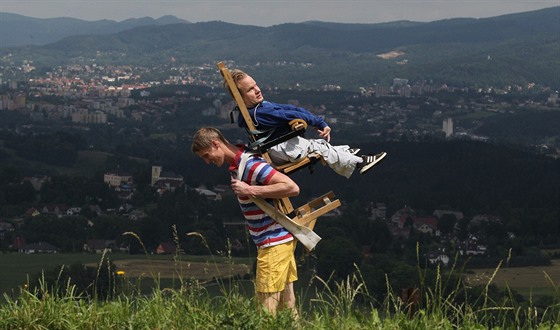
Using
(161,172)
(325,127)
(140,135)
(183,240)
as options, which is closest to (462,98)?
(140,135)

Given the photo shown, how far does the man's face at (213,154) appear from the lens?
531 cm

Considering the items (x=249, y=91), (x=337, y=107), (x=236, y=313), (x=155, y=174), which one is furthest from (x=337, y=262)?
(x=337, y=107)

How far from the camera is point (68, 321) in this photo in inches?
203

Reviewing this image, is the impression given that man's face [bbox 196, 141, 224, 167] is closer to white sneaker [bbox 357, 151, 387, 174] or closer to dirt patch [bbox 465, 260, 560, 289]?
white sneaker [bbox 357, 151, 387, 174]

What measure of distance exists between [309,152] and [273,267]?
578 millimetres

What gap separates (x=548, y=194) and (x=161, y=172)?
95.9ft

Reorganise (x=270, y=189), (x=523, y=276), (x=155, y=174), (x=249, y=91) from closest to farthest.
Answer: (x=270, y=189), (x=249, y=91), (x=523, y=276), (x=155, y=174)

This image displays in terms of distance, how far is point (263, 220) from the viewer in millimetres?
5395

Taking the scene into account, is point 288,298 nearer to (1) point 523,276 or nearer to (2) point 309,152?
(2) point 309,152

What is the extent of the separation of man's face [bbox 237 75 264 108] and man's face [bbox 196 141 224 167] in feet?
0.99

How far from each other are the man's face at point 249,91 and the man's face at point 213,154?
0.30 meters

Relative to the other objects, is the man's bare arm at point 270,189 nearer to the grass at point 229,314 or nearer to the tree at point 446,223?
the grass at point 229,314

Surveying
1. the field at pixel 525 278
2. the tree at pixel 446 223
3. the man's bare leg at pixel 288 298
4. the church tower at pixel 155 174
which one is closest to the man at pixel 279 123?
the man's bare leg at pixel 288 298

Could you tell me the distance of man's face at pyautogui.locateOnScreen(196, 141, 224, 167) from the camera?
17.4 feet
